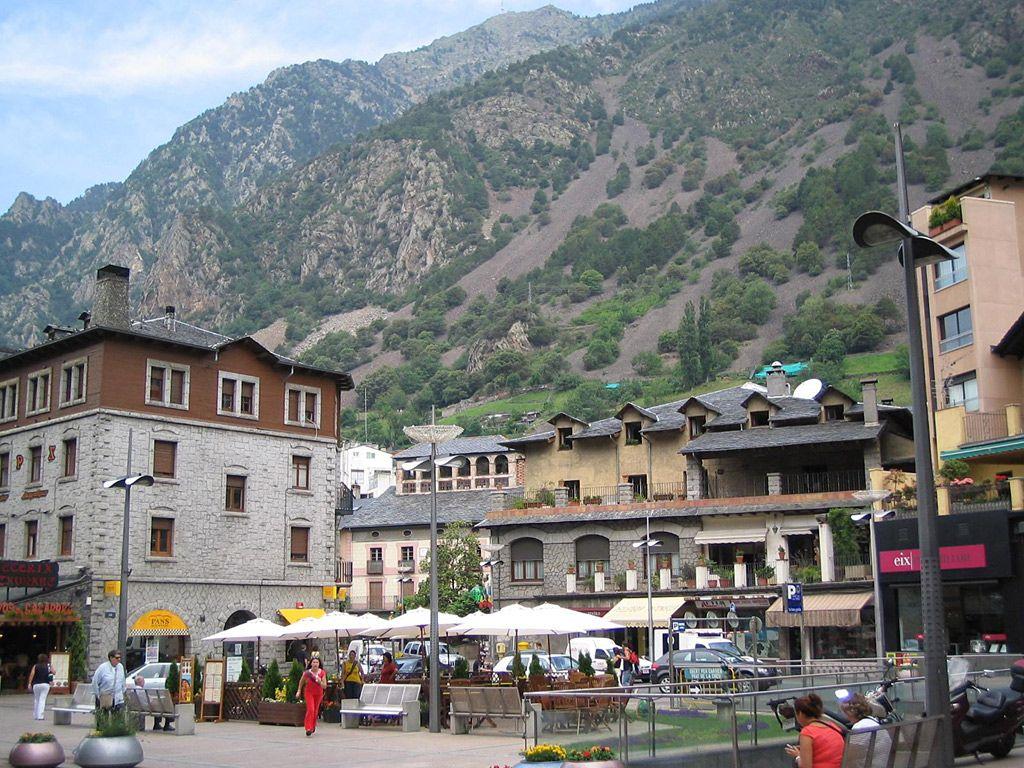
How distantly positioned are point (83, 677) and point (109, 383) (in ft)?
34.6

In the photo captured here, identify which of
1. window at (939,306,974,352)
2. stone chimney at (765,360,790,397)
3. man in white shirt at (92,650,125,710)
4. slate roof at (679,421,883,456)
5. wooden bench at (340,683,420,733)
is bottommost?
wooden bench at (340,683,420,733)

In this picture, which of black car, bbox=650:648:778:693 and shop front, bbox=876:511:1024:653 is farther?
shop front, bbox=876:511:1024:653

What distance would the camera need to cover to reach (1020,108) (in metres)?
196

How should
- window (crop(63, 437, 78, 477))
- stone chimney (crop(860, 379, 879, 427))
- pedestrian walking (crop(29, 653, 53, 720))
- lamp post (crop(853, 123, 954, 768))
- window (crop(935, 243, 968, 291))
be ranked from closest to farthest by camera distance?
lamp post (crop(853, 123, 954, 768))
pedestrian walking (crop(29, 653, 53, 720))
window (crop(935, 243, 968, 291))
window (crop(63, 437, 78, 477))
stone chimney (crop(860, 379, 879, 427))

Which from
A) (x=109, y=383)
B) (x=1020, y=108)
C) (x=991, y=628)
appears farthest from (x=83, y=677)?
(x=1020, y=108)

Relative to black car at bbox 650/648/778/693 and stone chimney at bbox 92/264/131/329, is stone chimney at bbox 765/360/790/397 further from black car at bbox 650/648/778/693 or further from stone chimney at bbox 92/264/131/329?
stone chimney at bbox 92/264/131/329

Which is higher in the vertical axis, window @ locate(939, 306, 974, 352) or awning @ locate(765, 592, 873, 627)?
window @ locate(939, 306, 974, 352)

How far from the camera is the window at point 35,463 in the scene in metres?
45.2

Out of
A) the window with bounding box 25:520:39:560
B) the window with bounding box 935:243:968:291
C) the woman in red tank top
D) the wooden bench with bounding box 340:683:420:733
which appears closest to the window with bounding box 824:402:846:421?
the window with bounding box 935:243:968:291

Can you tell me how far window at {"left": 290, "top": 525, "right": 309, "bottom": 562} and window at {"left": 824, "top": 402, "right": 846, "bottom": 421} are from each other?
2363cm

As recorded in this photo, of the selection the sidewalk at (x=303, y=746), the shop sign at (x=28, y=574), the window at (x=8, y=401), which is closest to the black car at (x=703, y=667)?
the sidewalk at (x=303, y=746)

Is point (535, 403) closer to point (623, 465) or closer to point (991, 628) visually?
point (623, 465)

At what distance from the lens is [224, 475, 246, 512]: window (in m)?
46.1

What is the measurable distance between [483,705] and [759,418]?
33.4m
